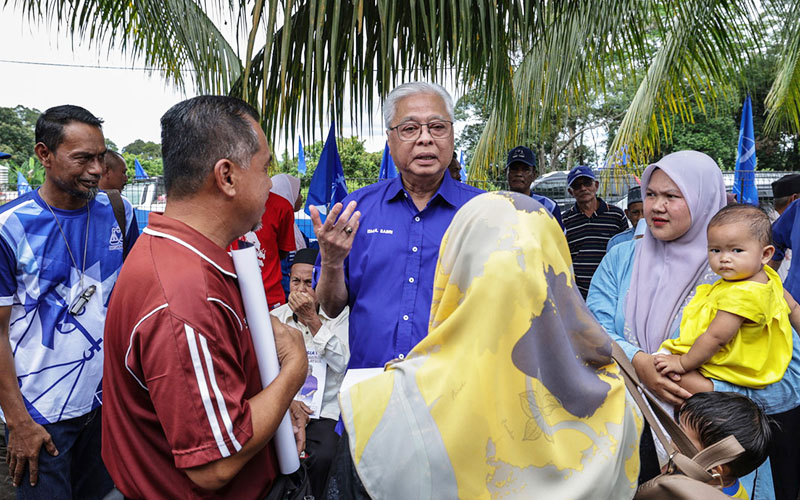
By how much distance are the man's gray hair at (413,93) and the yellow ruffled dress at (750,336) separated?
122 centimetres

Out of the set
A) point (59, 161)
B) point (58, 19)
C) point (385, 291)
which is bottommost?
point (385, 291)

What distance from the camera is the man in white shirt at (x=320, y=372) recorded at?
307cm

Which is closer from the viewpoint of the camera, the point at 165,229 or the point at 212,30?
the point at 165,229

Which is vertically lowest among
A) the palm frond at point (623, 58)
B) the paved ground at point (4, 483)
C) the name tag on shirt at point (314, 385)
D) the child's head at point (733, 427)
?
the paved ground at point (4, 483)

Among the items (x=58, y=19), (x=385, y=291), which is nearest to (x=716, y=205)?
(x=385, y=291)

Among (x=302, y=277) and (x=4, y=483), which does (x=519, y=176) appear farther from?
(x=4, y=483)

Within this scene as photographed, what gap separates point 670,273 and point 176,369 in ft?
6.47

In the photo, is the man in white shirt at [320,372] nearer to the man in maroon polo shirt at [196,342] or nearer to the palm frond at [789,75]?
the man in maroon polo shirt at [196,342]

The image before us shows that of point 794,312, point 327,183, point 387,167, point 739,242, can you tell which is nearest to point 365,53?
point 739,242

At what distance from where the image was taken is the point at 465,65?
8.34 feet

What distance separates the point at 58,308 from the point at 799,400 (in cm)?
287

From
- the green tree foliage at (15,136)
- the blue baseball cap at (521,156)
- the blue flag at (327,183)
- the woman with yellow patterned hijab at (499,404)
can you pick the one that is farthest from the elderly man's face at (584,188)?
the green tree foliage at (15,136)

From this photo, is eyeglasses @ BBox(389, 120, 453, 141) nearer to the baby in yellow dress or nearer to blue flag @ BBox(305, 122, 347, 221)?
the baby in yellow dress

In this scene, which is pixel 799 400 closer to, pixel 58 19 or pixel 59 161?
pixel 59 161
